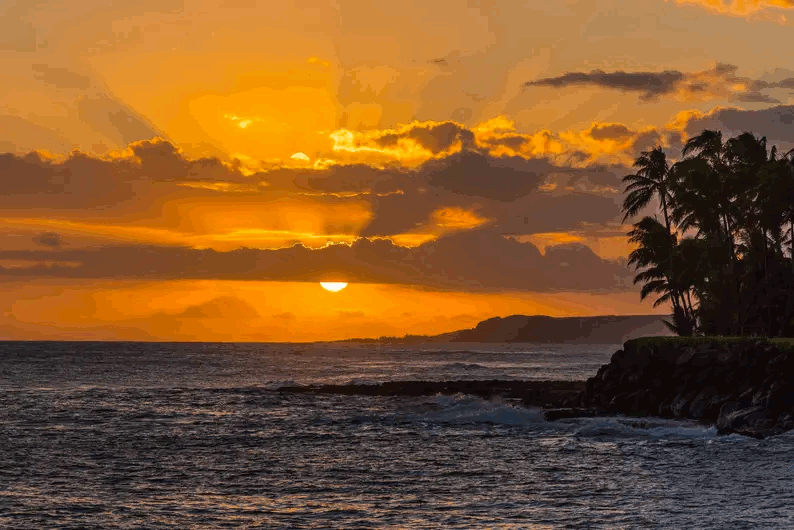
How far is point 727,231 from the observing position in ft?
238

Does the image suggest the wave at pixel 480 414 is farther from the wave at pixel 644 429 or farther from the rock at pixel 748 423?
the rock at pixel 748 423

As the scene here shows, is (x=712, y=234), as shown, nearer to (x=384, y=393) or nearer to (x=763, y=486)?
(x=384, y=393)

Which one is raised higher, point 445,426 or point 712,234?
point 712,234

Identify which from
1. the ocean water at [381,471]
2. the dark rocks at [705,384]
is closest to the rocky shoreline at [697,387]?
the dark rocks at [705,384]

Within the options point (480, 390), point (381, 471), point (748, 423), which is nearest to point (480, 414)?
point (748, 423)

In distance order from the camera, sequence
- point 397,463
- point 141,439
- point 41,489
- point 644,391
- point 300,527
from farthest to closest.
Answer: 1. point 644,391
2. point 141,439
3. point 397,463
4. point 41,489
5. point 300,527

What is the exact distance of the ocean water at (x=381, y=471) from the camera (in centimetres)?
2708

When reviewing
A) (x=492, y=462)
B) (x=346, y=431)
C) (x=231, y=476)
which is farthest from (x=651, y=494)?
(x=346, y=431)

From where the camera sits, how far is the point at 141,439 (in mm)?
Answer: 47000

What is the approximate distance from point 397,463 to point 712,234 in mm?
47038

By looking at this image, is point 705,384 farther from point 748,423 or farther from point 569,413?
point 748,423

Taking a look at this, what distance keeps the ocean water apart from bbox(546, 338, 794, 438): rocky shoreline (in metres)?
2.18

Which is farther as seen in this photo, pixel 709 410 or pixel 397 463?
pixel 709 410

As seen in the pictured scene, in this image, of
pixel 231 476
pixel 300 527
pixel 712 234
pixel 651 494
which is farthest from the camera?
pixel 712 234
